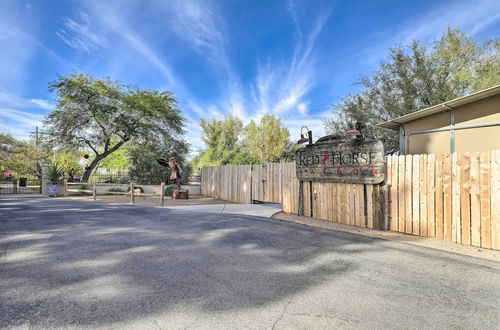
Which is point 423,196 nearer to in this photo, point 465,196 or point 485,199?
point 465,196

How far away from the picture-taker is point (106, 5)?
10203 millimetres

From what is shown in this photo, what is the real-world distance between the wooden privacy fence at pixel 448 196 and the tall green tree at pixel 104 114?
18.2 m

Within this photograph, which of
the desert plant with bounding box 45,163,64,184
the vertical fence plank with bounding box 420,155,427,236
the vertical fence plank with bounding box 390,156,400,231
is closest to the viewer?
the vertical fence plank with bounding box 420,155,427,236

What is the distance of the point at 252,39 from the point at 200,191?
11.8 meters

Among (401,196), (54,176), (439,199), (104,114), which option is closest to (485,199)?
(439,199)

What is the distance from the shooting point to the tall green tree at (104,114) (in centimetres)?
1784

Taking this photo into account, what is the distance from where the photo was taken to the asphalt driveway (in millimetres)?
2117

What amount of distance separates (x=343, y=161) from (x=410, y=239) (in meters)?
2.43

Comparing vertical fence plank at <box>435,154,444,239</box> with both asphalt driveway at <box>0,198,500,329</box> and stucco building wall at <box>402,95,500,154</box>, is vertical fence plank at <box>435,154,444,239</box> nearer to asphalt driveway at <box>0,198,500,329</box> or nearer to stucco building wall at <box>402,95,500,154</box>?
asphalt driveway at <box>0,198,500,329</box>

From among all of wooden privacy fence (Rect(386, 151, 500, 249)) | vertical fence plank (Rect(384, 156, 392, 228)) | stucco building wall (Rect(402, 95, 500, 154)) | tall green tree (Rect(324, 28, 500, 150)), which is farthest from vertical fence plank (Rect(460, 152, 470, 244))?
tall green tree (Rect(324, 28, 500, 150))

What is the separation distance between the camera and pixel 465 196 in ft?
14.9

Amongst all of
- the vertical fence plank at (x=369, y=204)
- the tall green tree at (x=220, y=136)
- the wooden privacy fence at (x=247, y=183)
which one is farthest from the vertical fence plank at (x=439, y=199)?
the tall green tree at (x=220, y=136)

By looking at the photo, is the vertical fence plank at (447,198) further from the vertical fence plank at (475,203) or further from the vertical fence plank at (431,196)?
the vertical fence plank at (475,203)

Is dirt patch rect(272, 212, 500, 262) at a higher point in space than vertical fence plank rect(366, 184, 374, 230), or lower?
lower
